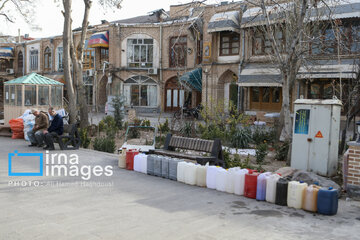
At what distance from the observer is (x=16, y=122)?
15.0 metres

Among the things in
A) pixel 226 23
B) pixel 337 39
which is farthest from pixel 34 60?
pixel 337 39

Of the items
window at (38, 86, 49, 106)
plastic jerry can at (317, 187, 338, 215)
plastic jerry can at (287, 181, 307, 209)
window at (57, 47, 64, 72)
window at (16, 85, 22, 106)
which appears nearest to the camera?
plastic jerry can at (317, 187, 338, 215)

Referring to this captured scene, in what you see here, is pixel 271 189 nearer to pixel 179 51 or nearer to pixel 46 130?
pixel 46 130

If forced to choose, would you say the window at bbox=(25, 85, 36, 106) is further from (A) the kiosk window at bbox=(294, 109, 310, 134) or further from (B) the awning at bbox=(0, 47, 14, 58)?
(B) the awning at bbox=(0, 47, 14, 58)

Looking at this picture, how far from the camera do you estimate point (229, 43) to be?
88.4 ft

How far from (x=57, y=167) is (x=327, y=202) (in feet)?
20.3

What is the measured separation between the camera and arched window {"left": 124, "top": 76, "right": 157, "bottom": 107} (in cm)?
3375

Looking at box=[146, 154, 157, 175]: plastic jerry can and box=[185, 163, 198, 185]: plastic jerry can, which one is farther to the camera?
box=[146, 154, 157, 175]: plastic jerry can

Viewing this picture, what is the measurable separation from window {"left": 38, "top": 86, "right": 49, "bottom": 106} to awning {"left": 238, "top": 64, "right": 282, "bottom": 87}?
12061 mm

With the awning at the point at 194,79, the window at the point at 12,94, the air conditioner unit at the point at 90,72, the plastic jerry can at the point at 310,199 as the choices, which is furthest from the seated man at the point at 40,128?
the air conditioner unit at the point at 90,72

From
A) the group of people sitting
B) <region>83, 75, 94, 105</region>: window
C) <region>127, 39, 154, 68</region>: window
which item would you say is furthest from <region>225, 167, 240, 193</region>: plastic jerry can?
<region>83, 75, 94, 105</region>: window

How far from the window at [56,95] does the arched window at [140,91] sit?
15.6m

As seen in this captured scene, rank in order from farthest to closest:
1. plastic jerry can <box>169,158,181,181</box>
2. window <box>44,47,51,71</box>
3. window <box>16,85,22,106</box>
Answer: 1. window <box>44,47,51,71</box>
2. window <box>16,85,22,106</box>
3. plastic jerry can <box>169,158,181,181</box>

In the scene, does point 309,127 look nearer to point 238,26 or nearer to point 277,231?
point 277,231
